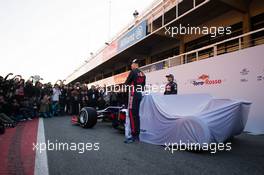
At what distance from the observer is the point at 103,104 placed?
36.9 ft

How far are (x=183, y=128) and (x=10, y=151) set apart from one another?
3.18 metres

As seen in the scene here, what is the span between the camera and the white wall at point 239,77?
7.33 m

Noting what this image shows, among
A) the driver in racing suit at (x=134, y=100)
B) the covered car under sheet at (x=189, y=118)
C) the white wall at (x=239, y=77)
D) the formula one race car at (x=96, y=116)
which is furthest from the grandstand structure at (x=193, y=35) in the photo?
the formula one race car at (x=96, y=116)

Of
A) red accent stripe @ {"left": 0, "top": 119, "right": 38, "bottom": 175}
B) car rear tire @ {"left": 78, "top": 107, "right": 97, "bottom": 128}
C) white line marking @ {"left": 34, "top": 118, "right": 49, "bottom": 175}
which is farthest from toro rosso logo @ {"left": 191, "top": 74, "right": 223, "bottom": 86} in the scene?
white line marking @ {"left": 34, "top": 118, "right": 49, "bottom": 175}

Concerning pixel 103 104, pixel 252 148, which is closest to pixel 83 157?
pixel 252 148

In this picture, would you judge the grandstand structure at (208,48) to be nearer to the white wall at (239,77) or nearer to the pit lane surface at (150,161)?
the white wall at (239,77)

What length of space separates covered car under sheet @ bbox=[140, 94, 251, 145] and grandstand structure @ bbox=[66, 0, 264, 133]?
119 inches

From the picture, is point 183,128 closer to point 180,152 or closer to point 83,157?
point 180,152

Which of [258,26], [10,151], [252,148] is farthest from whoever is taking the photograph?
[258,26]

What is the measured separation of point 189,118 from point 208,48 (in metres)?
10.0

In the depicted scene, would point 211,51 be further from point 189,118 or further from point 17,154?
point 17,154

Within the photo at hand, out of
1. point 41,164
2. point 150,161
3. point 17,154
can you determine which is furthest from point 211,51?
point 41,164

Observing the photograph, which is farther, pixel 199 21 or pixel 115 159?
pixel 199 21

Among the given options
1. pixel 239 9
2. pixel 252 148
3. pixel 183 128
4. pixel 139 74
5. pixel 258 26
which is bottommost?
pixel 252 148
